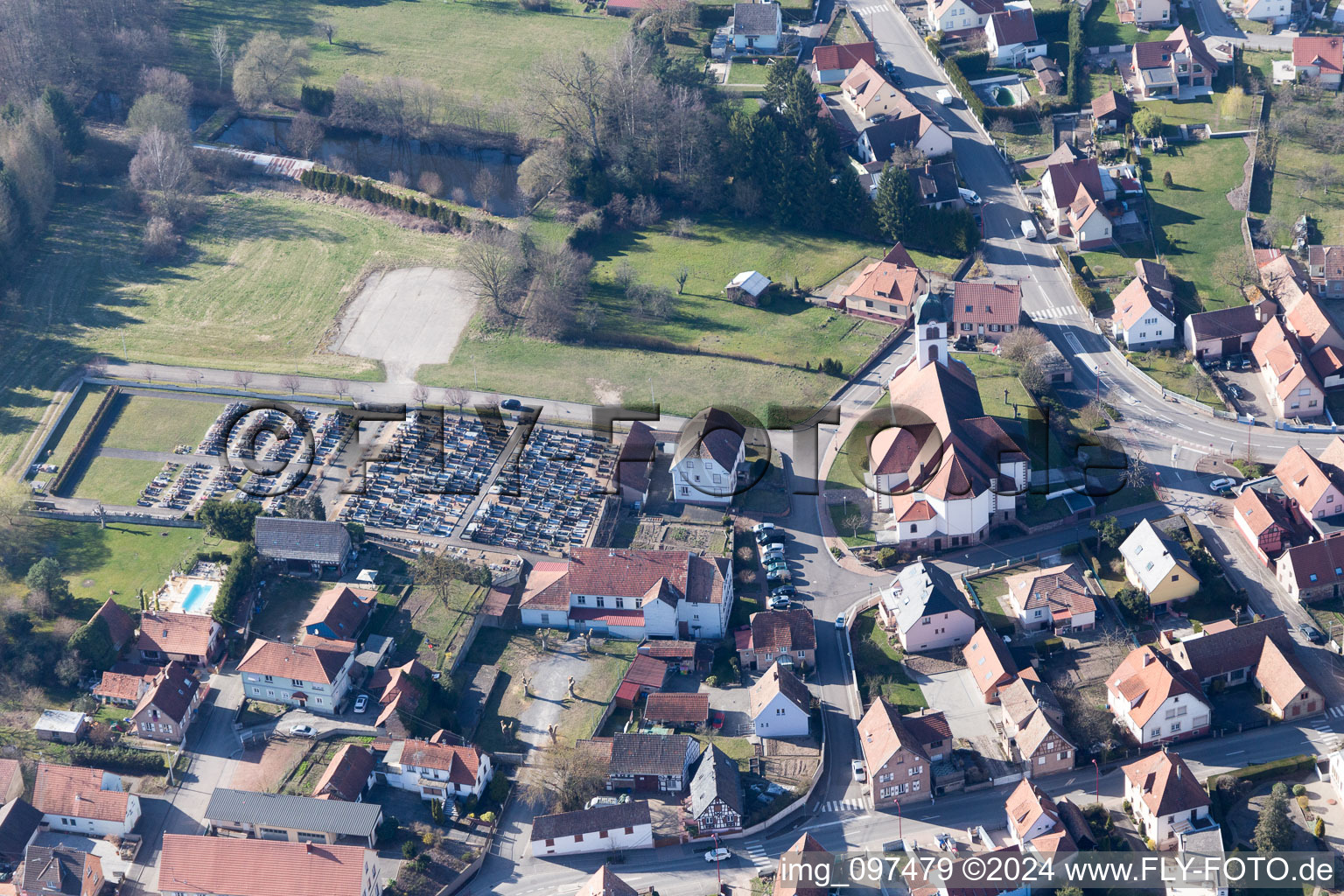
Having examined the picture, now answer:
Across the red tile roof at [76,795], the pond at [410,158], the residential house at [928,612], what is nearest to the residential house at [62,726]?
the red tile roof at [76,795]

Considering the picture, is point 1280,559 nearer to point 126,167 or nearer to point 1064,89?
point 1064,89

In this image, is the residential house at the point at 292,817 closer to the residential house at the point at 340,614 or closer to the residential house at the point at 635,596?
the residential house at the point at 340,614

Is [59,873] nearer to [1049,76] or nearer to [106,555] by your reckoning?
[106,555]

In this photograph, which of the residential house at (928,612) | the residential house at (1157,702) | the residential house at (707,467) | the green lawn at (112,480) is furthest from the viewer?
the green lawn at (112,480)

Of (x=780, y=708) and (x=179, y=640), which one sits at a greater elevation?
(x=780, y=708)

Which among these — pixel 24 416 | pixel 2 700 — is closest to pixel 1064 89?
pixel 24 416

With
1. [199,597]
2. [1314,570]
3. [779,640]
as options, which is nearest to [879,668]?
[779,640]

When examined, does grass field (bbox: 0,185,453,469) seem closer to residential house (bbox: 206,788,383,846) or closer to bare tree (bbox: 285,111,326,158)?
bare tree (bbox: 285,111,326,158)
